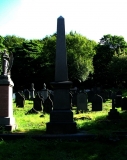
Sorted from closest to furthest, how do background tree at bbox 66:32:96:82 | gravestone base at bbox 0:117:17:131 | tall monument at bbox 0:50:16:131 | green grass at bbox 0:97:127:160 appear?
1. green grass at bbox 0:97:127:160
2. gravestone base at bbox 0:117:17:131
3. tall monument at bbox 0:50:16:131
4. background tree at bbox 66:32:96:82

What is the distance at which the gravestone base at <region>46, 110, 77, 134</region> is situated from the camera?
29.2 feet

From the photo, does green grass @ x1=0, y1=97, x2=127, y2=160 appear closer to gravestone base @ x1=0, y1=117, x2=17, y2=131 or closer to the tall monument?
gravestone base @ x1=0, y1=117, x2=17, y2=131

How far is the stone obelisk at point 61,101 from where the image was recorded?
8.94 meters

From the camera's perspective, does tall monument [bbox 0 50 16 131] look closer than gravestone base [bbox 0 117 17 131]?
No

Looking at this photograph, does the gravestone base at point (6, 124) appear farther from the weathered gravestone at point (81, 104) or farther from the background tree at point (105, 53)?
the background tree at point (105, 53)

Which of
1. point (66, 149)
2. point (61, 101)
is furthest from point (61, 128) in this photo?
point (66, 149)

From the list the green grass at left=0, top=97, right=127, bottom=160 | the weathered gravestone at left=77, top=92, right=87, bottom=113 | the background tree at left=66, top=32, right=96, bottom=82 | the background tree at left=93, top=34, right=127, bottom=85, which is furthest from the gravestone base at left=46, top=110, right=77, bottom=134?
the background tree at left=93, top=34, right=127, bottom=85

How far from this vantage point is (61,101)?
922 centimetres

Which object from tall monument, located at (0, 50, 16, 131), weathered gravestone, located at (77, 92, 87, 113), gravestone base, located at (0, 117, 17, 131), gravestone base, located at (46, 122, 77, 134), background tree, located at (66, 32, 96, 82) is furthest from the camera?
background tree, located at (66, 32, 96, 82)

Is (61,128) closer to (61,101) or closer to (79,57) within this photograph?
(61,101)

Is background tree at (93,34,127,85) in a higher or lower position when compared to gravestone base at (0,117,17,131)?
higher

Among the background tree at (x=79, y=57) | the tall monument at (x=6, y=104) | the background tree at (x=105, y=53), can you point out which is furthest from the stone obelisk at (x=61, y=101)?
the background tree at (x=105, y=53)

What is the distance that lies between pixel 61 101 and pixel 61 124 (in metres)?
0.79

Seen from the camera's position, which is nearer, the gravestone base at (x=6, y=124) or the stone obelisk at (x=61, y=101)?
the stone obelisk at (x=61, y=101)
